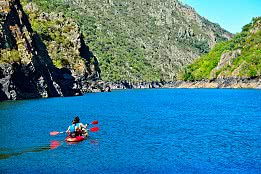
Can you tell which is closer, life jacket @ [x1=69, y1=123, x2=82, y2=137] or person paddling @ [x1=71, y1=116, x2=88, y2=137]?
life jacket @ [x1=69, y1=123, x2=82, y2=137]

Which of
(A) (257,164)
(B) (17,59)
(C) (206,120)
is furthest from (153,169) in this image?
(B) (17,59)

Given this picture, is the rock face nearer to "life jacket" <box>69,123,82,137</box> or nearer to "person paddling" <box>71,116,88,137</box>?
"person paddling" <box>71,116,88,137</box>

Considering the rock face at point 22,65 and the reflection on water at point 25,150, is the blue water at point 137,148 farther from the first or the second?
the rock face at point 22,65

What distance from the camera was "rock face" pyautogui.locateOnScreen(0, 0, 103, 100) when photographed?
120 m

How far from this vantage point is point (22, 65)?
5059 inches

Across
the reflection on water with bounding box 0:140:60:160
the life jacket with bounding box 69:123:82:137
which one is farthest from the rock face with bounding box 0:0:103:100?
the reflection on water with bounding box 0:140:60:160

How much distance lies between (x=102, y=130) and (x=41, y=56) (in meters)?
99.6

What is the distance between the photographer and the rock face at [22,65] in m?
120

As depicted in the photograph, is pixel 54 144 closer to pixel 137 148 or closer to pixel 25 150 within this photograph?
pixel 25 150

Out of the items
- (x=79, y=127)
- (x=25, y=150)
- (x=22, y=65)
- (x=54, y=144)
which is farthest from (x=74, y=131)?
(x=22, y=65)

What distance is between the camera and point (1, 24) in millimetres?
126750

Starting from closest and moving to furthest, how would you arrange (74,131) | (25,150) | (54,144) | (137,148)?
(25,150)
(137,148)
(54,144)
(74,131)

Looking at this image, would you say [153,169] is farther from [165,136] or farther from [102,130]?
[102,130]

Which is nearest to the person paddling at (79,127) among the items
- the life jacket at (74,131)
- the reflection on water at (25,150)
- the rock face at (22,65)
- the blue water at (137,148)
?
the life jacket at (74,131)
